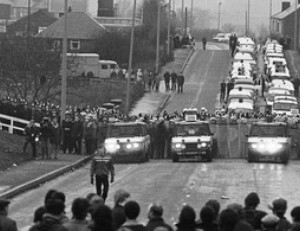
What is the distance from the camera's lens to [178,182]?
33.2 meters

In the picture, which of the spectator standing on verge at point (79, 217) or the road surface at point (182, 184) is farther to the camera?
the road surface at point (182, 184)

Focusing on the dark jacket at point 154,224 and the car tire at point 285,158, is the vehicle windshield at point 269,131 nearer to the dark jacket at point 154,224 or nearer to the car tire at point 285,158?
the car tire at point 285,158

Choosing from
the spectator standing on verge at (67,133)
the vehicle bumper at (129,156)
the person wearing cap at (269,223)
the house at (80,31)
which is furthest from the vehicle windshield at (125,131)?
the house at (80,31)

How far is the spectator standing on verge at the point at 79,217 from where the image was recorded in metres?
15.1

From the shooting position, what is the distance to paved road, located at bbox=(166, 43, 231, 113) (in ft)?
246

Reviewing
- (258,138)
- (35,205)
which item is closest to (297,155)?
(258,138)

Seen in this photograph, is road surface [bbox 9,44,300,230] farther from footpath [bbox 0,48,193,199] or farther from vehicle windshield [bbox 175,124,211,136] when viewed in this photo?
vehicle windshield [bbox 175,124,211,136]

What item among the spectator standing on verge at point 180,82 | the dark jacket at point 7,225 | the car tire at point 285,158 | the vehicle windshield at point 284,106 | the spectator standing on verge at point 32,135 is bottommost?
the car tire at point 285,158

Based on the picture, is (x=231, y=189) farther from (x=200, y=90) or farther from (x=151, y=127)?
(x=200, y=90)

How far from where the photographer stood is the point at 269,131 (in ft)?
144

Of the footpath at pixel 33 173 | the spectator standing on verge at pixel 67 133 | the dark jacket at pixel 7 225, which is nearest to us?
the dark jacket at pixel 7 225

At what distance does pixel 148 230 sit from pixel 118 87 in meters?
66.1

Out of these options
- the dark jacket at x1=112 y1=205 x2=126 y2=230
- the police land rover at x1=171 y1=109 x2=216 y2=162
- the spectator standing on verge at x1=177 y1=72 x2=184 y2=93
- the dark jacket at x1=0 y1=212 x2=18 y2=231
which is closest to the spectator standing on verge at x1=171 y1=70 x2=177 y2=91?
the spectator standing on verge at x1=177 y1=72 x2=184 y2=93

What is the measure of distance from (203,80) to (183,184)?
5687 cm
